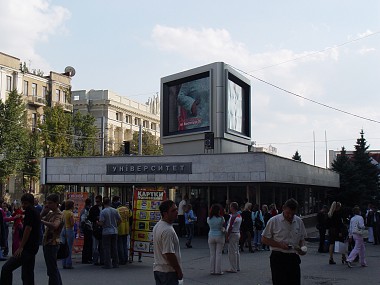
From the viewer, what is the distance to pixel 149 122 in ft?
324

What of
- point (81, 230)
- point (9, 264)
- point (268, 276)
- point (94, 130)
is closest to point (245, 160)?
point (81, 230)

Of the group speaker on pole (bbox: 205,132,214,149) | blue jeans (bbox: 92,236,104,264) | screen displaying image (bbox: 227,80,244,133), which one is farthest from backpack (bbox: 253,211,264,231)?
screen displaying image (bbox: 227,80,244,133)

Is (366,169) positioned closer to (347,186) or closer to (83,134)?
(347,186)

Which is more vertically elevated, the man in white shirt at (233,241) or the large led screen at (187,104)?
the large led screen at (187,104)

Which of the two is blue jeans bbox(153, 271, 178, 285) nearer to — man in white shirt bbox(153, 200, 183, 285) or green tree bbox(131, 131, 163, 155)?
man in white shirt bbox(153, 200, 183, 285)

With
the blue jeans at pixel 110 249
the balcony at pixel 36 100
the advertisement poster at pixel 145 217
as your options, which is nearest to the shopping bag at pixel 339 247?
the advertisement poster at pixel 145 217

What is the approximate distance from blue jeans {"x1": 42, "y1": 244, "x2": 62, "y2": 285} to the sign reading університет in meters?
17.5

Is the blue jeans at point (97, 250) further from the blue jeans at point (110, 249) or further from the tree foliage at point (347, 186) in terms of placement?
the tree foliage at point (347, 186)

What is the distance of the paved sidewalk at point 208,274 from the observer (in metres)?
12.4

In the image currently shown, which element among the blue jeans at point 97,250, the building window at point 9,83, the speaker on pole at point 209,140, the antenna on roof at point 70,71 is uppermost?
the antenna on roof at point 70,71

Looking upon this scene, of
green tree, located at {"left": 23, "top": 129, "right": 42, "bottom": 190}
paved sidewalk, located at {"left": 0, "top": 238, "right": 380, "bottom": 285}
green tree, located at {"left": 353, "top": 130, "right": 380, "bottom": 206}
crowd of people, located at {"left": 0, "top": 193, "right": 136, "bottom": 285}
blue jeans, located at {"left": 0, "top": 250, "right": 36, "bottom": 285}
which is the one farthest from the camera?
green tree, located at {"left": 23, "top": 129, "right": 42, "bottom": 190}

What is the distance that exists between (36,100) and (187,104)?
37.9 meters

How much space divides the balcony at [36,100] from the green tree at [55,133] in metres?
4.38

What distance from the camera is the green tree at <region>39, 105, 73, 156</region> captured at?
2354 inches
